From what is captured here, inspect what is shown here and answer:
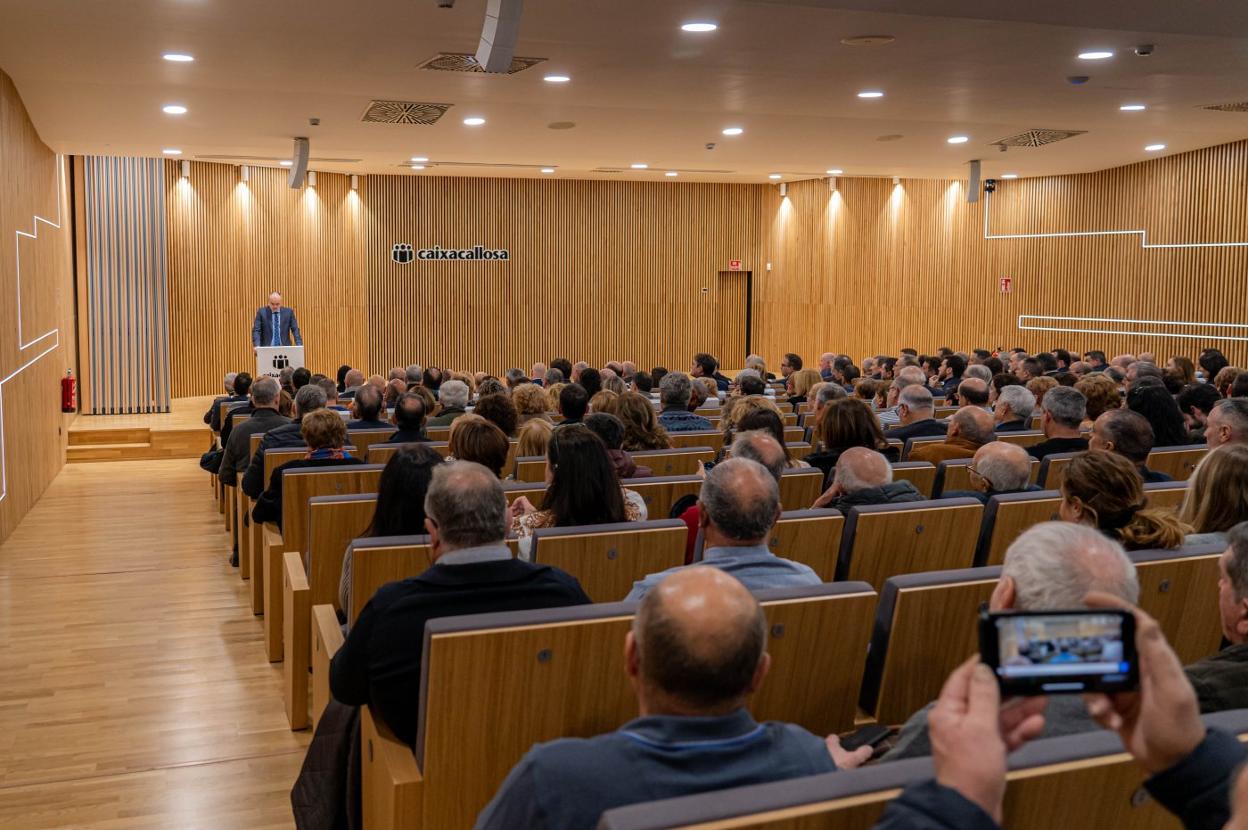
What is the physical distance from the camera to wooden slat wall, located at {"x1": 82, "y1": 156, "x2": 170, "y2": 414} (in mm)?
15227

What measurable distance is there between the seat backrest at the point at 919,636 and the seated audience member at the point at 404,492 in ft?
5.88

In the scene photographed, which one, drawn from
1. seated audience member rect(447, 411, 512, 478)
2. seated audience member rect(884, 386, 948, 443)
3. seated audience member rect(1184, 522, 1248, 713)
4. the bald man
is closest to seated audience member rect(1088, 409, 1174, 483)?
seated audience member rect(884, 386, 948, 443)

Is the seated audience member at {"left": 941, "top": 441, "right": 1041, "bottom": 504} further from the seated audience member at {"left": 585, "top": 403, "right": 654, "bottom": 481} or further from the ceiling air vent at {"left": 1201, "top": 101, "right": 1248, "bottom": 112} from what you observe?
the ceiling air vent at {"left": 1201, "top": 101, "right": 1248, "bottom": 112}

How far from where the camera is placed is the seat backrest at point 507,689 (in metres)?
2.47

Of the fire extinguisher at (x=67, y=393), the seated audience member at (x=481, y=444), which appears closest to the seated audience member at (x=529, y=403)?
the seated audience member at (x=481, y=444)

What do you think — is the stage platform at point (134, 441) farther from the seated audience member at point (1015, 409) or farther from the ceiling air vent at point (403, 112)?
the seated audience member at point (1015, 409)

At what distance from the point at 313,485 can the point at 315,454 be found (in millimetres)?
368

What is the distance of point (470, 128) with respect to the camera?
41.8 ft

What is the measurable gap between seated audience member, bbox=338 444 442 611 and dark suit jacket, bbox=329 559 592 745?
1.13 meters

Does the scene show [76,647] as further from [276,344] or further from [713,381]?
[276,344]

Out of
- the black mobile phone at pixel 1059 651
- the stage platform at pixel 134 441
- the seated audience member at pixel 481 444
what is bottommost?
the stage platform at pixel 134 441

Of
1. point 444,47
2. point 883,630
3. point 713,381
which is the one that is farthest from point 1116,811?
point 713,381

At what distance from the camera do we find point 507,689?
8.26ft

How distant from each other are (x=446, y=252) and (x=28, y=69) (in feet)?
37.9
